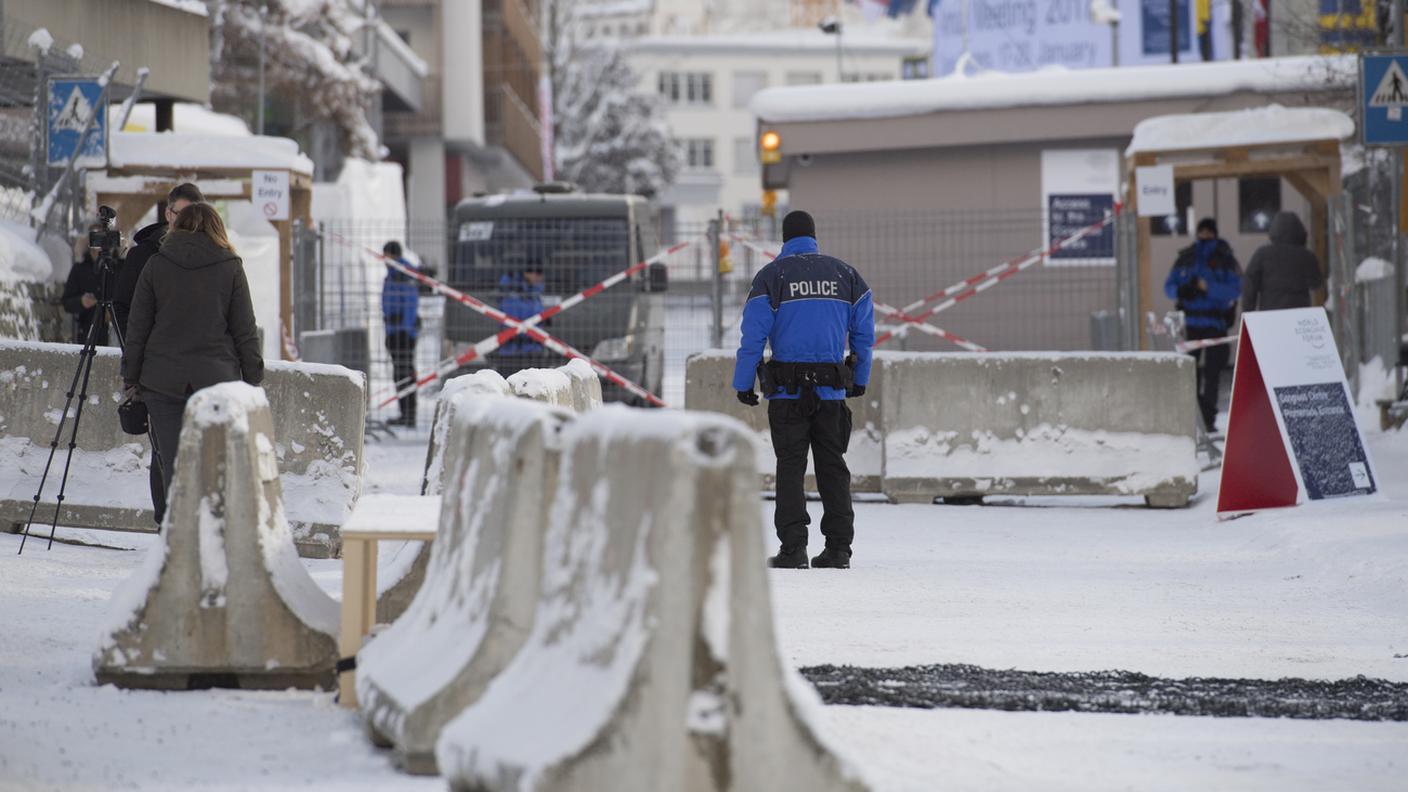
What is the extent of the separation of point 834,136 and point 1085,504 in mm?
12130

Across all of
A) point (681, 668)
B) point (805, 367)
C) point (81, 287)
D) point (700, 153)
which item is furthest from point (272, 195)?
point (700, 153)

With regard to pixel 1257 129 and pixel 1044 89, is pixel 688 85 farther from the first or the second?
pixel 1257 129

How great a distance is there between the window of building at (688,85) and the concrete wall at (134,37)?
269 ft

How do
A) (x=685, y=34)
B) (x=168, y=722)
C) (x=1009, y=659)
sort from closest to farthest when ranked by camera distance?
(x=168, y=722) < (x=1009, y=659) < (x=685, y=34)

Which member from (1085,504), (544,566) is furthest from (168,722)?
(1085,504)

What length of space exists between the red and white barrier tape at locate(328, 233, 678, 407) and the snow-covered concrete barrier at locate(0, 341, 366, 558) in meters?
7.51

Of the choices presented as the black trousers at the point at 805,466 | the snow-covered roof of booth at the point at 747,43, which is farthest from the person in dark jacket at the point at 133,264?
the snow-covered roof of booth at the point at 747,43

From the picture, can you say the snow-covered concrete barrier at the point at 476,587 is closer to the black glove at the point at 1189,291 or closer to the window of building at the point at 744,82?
the black glove at the point at 1189,291

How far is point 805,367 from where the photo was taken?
1074 centimetres

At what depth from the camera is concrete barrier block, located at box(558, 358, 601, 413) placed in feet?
30.0

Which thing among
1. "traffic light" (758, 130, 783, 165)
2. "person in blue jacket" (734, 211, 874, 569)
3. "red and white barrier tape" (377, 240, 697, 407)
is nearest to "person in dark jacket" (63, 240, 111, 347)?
"red and white barrier tape" (377, 240, 697, 407)

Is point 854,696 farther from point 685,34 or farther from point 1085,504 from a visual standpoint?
point 685,34

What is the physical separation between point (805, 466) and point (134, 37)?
13.7 metres

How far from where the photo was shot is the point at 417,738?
551 cm
